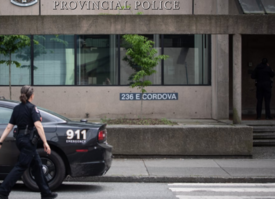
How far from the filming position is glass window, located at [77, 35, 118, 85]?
16.5 m

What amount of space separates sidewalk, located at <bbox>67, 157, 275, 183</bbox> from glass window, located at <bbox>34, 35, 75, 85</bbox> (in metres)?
6.96

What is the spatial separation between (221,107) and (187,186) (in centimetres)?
784

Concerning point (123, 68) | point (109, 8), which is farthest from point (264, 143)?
point (109, 8)

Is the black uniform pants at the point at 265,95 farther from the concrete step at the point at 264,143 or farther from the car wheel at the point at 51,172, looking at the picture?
the car wheel at the point at 51,172

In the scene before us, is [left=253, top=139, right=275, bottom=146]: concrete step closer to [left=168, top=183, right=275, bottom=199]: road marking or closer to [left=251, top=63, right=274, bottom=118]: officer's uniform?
[left=251, top=63, right=274, bottom=118]: officer's uniform

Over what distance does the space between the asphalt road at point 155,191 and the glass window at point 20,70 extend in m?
9.04

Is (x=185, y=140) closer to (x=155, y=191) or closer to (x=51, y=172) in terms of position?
(x=155, y=191)

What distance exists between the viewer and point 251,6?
14.3 m

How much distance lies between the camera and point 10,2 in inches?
651

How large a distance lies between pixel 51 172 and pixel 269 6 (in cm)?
1002

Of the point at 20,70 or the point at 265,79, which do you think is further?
the point at 20,70

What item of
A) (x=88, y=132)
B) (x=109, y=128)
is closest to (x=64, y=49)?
(x=109, y=128)

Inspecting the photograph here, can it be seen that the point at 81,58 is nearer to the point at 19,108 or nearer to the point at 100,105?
the point at 100,105

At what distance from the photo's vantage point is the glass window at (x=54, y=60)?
650 inches
